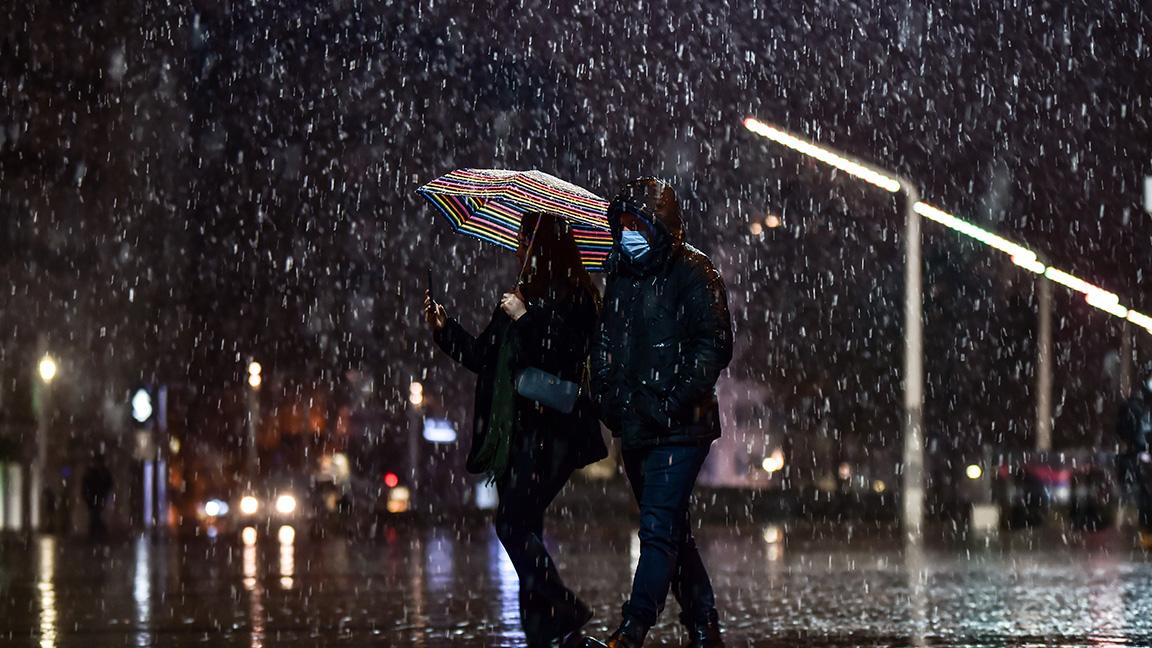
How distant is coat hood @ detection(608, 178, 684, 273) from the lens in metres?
7.38

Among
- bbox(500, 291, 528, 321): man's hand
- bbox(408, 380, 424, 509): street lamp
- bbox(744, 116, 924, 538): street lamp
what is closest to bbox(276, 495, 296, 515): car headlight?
bbox(408, 380, 424, 509): street lamp

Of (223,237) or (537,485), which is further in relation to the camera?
(223,237)

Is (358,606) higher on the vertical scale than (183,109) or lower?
lower

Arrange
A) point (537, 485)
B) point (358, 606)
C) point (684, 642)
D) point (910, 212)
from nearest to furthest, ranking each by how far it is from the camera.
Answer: point (537, 485) < point (684, 642) < point (358, 606) < point (910, 212)

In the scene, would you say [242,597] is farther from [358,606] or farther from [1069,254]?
[1069,254]

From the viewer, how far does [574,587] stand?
13430mm

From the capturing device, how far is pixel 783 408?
5172cm

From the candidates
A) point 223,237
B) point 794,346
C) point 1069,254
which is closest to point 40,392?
point 223,237

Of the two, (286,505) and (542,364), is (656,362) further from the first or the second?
(286,505)

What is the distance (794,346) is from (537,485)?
131ft

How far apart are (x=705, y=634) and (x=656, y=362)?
1190 millimetres

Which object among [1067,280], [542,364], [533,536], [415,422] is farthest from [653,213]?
[415,422]

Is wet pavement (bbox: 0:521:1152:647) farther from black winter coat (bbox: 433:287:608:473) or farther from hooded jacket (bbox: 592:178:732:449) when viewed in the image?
hooded jacket (bbox: 592:178:732:449)

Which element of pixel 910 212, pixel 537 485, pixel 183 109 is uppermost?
pixel 183 109
